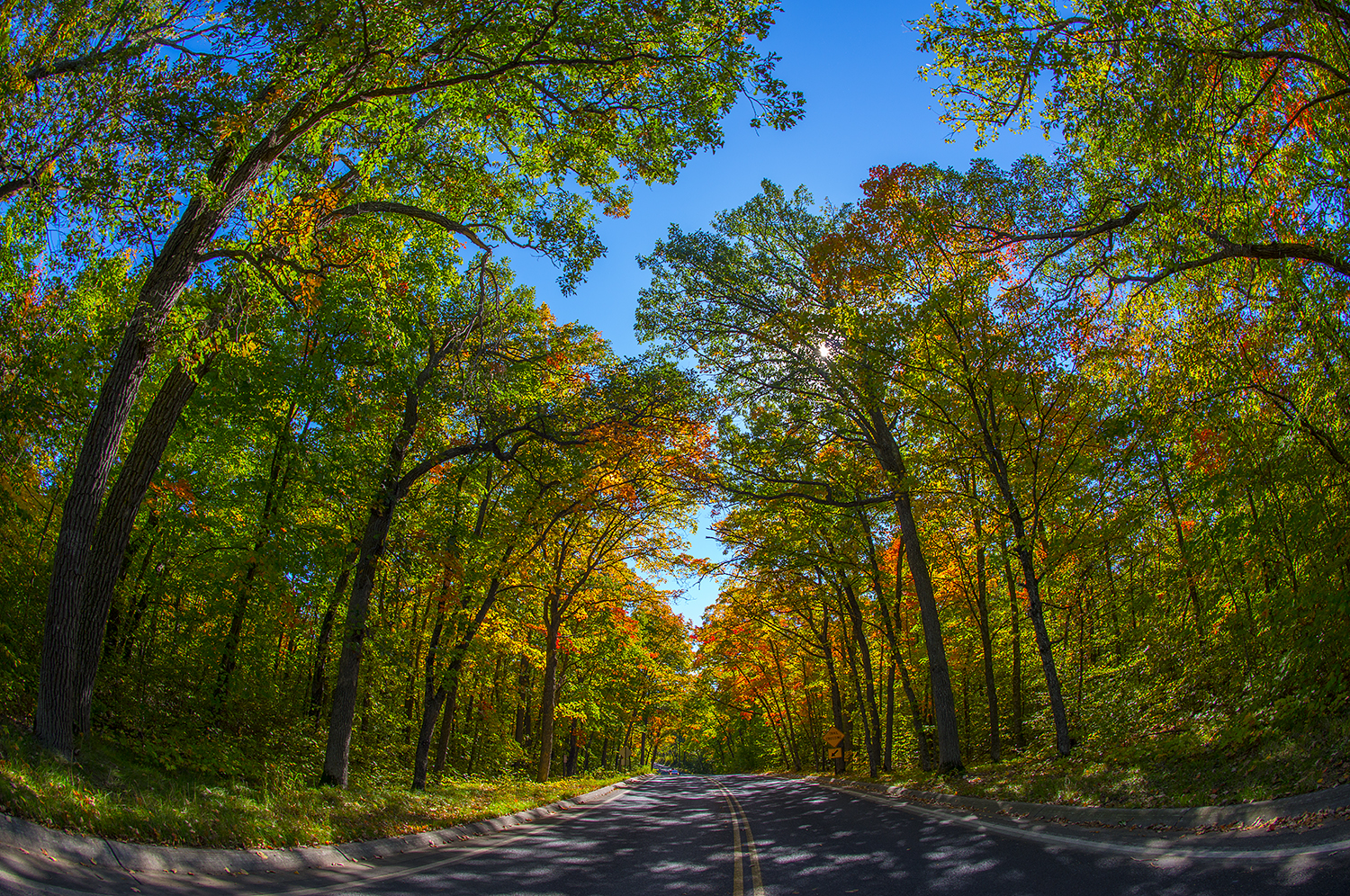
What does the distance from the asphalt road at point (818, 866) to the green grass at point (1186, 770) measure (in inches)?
48.6

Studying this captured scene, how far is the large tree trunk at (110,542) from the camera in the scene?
25.0ft

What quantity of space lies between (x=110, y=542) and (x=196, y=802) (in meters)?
3.27

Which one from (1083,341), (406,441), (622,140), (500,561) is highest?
(622,140)

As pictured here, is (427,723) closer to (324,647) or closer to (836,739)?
(324,647)

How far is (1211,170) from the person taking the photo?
7.54 metres

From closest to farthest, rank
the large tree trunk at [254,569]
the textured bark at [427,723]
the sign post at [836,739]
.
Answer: the large tree trunk at [254,569]
the textured bark at [427,723]
the sign post at [836,739]

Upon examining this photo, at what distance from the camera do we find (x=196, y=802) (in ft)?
23.9

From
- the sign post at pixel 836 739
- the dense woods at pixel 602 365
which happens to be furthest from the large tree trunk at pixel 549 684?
the sign post at pixel 836 739

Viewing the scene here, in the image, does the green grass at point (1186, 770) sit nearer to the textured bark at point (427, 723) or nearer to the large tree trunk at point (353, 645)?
the textured bark at point (427, 723)

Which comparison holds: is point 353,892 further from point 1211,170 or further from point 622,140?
point 1211,170

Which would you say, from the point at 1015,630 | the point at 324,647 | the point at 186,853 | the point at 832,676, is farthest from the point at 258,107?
the point at 832,676

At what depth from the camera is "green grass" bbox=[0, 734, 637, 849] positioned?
18.4 ft

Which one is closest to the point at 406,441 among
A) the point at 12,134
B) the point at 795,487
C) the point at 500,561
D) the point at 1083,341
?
the point at 500,561

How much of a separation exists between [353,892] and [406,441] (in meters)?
8.53
